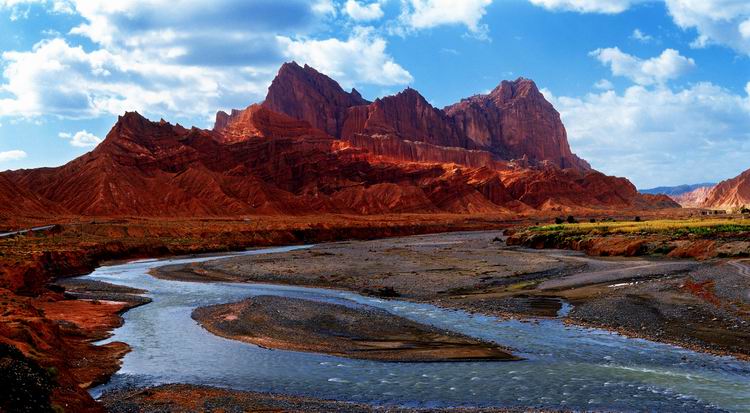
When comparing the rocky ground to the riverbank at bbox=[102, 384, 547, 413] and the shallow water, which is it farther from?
the riverbank at bbox=[102, 384, 547, 413]

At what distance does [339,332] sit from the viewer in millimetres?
24391

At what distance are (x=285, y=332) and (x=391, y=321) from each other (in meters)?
5.02

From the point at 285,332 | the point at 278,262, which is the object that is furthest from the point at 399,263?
the point at 285,332

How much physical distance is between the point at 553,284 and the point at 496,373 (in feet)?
69.7

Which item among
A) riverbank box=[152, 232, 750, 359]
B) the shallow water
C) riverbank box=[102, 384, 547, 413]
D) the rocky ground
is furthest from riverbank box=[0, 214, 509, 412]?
riverbank box=[152, 232, 750, 359]

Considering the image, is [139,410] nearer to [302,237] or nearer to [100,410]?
[100,410]

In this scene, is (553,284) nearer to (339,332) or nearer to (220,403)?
(339,332)

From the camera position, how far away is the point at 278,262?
5809 cm

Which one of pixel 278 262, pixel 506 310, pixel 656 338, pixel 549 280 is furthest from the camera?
pixel 278 262

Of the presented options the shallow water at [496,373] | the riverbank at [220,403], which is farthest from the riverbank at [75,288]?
the shallow water at [496,373]

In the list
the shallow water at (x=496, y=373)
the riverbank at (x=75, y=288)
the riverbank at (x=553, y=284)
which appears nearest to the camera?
the shallow water at (x=496, y=373)

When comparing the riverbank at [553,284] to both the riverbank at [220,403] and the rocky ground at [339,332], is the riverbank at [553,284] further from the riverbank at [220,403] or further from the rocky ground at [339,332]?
the riverbank at [220,403]

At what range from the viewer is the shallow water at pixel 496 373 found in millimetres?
15312

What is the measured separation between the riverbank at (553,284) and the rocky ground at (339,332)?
5763mm
